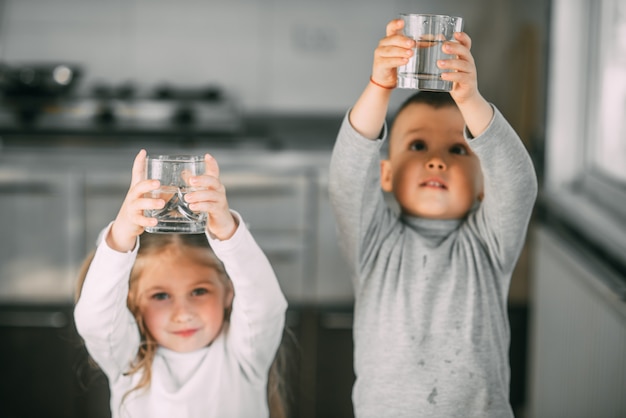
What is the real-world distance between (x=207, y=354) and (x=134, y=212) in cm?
28

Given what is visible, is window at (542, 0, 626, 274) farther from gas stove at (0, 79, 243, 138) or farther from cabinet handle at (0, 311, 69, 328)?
cabinet handle at (0, 311, 69, 328)

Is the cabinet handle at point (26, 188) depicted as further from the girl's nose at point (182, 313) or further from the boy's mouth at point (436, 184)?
the boy's mouth at point (436, 184)

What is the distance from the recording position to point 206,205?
2.98 ft

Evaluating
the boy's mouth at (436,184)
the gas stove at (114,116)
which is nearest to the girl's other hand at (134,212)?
the boy's mouth at (436,184)

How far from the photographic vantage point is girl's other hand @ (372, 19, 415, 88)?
92cm

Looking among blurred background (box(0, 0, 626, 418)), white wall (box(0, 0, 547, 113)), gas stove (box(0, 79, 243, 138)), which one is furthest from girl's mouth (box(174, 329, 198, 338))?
white wall (box(0, 0, 547, 113))

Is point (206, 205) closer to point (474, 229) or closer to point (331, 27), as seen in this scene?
point (474, 229)

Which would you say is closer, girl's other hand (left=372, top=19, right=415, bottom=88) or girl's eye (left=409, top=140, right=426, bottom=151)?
girl's other hand (left=372, top=19, right=415, bottom=88)

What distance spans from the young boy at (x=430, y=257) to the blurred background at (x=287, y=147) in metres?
0.58

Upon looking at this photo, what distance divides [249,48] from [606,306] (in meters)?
1.80

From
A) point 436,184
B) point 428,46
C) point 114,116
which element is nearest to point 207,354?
point 436,184

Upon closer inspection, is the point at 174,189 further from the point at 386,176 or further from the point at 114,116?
the point at 114,116

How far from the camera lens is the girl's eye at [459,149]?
3.59 feet

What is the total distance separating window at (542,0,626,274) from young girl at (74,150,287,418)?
43.9 inches
